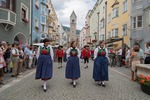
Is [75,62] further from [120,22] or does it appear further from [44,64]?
[120,22]

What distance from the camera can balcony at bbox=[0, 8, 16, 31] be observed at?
47.7 feet

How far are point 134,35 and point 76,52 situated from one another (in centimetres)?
1577

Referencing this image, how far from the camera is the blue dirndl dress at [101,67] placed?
7.71 metres

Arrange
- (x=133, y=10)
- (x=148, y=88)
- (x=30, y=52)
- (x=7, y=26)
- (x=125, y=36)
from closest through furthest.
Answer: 1. (x=148, y=88)
2. (x=30, y=52)
3. (x=7, y=26)
4. (x=133, y=10)
5. (x=125, y=36)

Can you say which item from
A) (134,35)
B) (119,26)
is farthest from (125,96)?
(119,26)

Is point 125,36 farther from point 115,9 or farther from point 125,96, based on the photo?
point 125,96

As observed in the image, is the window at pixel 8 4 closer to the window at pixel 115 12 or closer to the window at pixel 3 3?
the window at pixel 3 3

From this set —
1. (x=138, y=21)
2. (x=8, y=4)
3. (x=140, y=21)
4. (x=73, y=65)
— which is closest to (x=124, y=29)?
(x=138, y=21)

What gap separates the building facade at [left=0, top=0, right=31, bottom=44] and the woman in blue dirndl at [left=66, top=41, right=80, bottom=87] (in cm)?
909

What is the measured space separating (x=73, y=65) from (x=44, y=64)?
4.43ft

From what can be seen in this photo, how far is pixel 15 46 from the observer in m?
9.98

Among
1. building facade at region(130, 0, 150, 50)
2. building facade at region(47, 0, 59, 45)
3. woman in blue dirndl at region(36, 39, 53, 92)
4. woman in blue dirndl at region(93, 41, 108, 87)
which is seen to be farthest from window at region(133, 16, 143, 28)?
woman in blue dirndl at region(36, 39, 53, 92)

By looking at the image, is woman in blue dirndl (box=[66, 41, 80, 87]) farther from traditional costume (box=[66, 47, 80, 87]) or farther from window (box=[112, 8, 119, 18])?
window (box=[112, 8, 119, 18])

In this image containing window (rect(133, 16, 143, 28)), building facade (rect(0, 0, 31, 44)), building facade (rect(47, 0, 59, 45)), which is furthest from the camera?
building facade (rect(47, 0, 59, 45))
